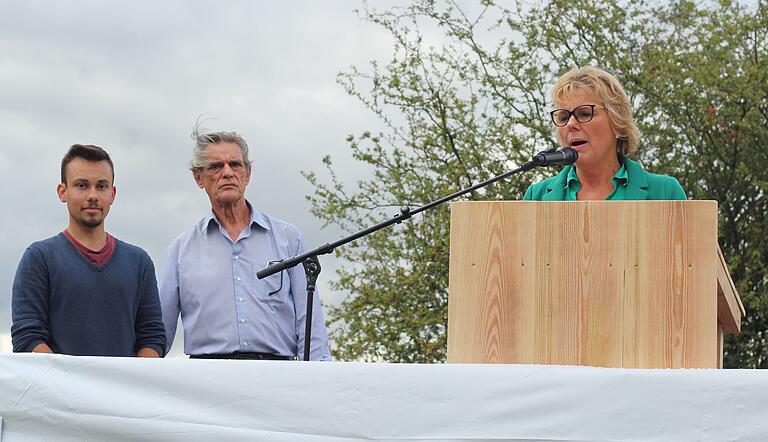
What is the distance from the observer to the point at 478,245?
3156mm

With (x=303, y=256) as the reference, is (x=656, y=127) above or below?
above

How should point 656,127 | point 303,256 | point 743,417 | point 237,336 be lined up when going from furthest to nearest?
1. point 656,127
2. point 237,336
3. point 303,256
4. point 743,417

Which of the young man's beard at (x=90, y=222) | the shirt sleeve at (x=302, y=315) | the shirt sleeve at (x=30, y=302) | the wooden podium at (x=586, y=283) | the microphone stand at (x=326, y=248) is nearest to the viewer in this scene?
the wooden podium at (x=586, y=283)

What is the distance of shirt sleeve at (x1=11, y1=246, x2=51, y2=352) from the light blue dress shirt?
2.41ft

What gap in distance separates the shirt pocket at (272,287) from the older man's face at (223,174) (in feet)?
0.96

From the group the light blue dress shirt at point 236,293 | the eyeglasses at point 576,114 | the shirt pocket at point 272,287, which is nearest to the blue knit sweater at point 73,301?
the light blue dress shirt at point 236,293

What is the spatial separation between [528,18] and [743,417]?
12805 millimetres

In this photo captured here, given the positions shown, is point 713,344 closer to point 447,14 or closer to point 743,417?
point 743,417

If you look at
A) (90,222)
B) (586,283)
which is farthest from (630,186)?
(90,222)

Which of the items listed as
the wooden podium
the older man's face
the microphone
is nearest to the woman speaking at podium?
the microphone

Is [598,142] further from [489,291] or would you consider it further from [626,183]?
[489,291]

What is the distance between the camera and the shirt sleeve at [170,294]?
4.62m

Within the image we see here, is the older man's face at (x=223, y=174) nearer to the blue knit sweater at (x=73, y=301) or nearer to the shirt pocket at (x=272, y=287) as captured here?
the shirt pocket at (x=272, y=287)

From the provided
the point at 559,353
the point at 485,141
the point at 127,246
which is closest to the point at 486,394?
the point at 559,353
